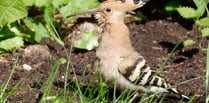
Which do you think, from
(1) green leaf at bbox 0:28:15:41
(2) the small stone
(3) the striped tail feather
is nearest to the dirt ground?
(2) the small stone

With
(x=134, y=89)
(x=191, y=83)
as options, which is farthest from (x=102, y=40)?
(x=191, y=83)

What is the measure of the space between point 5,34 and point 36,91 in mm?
1178

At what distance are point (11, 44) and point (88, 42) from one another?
0.75 m

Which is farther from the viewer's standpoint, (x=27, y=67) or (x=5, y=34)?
(x=5, y=34)

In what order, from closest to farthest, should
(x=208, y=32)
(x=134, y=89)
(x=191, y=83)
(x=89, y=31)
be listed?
1. (x=134, y=89)
2. (x=191, y=83)
3. (x=208, y=32)
4. (x=89, y=31)

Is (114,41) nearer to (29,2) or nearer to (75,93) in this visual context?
(75,93)

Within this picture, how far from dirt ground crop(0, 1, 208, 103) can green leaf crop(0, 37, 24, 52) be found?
0.08m

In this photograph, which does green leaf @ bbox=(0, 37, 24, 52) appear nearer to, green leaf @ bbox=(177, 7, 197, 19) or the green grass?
the green grass

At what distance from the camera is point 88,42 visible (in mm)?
6391

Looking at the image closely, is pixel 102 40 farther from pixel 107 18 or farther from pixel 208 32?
pixel 208 32

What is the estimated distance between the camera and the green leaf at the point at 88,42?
636cm

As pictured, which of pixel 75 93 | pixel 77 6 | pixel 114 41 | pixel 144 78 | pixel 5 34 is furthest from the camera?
pixel 5 34

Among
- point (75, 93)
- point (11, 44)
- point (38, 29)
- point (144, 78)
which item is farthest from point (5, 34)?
point (75, 93)

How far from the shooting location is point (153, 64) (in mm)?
6148
